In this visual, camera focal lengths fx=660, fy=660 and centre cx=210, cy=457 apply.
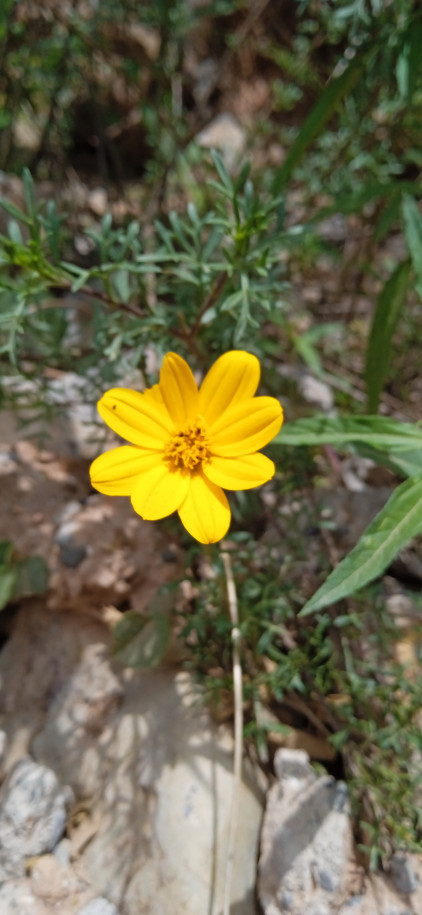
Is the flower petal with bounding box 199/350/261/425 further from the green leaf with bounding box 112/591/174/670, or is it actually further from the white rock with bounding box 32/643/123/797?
the white rock with bounding box 32/643/123/797

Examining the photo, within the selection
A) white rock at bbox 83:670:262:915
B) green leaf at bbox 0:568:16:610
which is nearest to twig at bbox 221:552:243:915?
white rock at bbox 83:670:262:915

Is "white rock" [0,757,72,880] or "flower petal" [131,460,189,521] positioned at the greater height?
"flower petal" [131,460,189,521]

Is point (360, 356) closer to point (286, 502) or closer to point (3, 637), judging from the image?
point (286, 502)

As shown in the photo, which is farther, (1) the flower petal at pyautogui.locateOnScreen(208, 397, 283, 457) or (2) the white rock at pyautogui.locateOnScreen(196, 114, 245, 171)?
(2) the white rock at pyautogui.locateOnScreen(196, 114, 245, 171)

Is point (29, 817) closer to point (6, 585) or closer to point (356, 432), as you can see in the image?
point (6, 585)

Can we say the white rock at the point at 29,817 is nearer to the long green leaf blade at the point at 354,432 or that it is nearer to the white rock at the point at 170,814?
the white rock at the point at 170,814

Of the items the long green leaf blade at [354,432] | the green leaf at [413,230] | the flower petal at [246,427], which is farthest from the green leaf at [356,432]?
the green leaf at [413,230]
